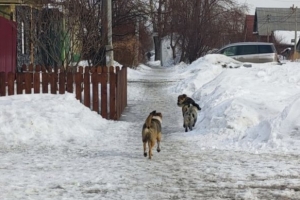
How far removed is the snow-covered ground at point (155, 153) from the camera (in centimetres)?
646

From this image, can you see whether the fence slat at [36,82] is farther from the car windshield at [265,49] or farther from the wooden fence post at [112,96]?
the car windshield at [265,49]

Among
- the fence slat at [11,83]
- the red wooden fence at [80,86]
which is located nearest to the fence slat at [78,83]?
the red wooden fence at [80,86]

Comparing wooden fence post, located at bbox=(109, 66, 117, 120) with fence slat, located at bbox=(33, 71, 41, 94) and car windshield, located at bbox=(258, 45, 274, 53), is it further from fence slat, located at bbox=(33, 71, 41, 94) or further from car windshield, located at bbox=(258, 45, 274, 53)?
car windshield, located at bbox=(258, 45, 274, 53)

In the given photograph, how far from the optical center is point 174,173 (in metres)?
7.34

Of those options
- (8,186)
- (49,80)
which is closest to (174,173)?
(8,186)

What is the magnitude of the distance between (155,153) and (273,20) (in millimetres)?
85572

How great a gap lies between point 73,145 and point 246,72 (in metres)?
10.1

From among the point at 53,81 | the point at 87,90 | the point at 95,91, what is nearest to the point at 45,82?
the point at 53,81

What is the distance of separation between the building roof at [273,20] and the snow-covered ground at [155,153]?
77599 millimetres

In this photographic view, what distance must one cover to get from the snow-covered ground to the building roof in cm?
7760

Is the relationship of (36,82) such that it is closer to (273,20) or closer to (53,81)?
(53,81)

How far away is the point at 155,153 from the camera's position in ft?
28.8

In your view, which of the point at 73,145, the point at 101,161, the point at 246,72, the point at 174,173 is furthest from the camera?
the point at 246,72

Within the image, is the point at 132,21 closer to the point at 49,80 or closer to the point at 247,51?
the point at 247,51
